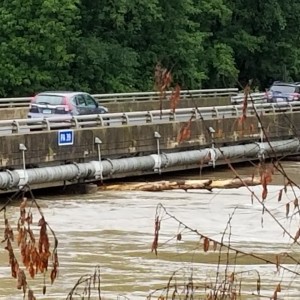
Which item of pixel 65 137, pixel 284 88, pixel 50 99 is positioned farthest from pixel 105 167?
pixel 284 88

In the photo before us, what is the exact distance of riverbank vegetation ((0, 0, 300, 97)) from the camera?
46.6 metres

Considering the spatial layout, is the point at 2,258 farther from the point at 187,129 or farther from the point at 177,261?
the point at 187,129

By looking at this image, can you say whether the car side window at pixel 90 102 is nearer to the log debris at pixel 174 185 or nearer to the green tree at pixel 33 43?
the log debris at pixel 174 185

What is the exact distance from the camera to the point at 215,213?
23891 mm

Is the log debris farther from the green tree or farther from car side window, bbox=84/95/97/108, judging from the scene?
the green tree

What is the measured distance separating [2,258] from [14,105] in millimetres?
20038

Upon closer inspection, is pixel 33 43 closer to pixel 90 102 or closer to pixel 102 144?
pixel 90 102

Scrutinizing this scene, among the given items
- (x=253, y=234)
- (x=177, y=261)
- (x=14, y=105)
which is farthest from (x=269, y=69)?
(x=177, y=261)

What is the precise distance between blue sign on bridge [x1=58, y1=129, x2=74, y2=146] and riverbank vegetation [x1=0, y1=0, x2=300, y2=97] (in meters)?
13.0

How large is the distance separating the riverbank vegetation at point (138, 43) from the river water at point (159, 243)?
1507 cm

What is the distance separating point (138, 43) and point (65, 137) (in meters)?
27.0

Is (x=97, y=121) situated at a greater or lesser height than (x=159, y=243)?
greater

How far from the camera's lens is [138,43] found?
5372 cm

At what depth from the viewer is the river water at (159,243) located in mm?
14523
